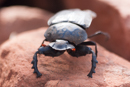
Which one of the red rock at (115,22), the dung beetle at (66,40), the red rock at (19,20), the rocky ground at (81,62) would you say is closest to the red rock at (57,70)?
the rocky ground at (81,62)

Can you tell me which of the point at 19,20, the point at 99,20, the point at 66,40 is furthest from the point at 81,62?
the point at 19,20

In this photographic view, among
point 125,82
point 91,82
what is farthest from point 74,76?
point 125,82

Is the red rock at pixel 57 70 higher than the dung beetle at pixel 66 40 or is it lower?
lower

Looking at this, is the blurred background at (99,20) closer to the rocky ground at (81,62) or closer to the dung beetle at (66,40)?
the rocky ground at (81,62)

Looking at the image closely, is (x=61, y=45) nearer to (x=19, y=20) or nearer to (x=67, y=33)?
(x=67, y=33)

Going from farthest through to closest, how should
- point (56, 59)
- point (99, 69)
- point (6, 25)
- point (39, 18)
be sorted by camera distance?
1. point (39, 18)
2. point (6, 25)
3. point (56, 59)
4. point (99, 69)

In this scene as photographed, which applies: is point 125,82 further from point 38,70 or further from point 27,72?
point 27,72

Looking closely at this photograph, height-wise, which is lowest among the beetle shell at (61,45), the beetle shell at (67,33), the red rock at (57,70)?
the red rock at (57,70)

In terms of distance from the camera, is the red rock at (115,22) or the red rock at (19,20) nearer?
the red rock at (115,22)
